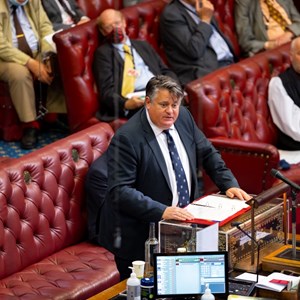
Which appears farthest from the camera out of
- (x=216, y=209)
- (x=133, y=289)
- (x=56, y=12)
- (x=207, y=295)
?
(x=56, y=12)

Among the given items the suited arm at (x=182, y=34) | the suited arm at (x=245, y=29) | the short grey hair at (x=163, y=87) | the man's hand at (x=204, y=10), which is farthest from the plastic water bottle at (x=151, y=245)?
the suited arm at (x=245, y=29)

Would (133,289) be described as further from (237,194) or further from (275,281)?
(237,194)

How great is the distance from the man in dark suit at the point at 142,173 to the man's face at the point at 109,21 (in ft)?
5.33

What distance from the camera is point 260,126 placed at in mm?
6676

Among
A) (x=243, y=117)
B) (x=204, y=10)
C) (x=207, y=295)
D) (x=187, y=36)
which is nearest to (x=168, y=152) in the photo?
(x=207, y=295)

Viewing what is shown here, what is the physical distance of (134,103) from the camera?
6160mm

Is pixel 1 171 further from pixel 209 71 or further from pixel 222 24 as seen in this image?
pixel 222 24

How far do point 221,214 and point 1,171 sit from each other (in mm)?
1183

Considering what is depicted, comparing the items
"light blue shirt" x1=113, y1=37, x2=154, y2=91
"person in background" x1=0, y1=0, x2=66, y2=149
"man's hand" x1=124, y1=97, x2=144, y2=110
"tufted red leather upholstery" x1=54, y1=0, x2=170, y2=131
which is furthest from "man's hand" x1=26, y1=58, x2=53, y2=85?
"light blue shirt" x1=113, y1=37, x2=154, y2=91

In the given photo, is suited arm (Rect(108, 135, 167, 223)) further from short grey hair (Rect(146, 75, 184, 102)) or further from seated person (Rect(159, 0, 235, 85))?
seated person (Rect(159, 0, 235, 85))

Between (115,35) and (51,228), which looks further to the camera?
(115,35)

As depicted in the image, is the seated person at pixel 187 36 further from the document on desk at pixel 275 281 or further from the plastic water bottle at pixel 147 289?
the plastic water bottle at pixel 147 289

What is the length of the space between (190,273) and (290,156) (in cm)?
257

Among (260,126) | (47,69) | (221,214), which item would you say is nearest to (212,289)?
(221,214)
